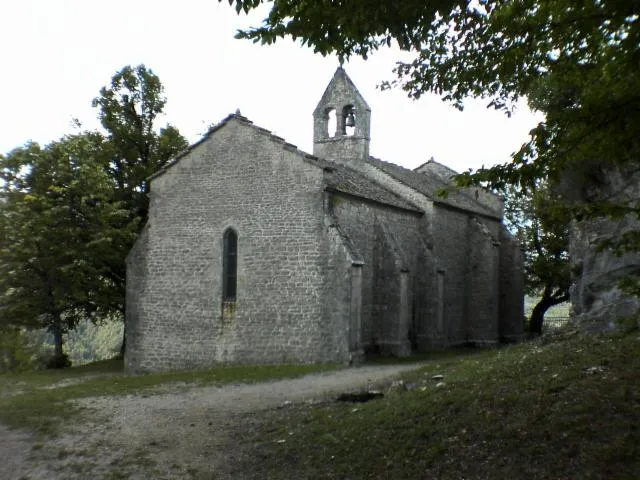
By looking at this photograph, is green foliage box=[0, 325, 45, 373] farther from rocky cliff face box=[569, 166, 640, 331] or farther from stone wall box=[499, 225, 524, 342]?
rocky cliff face box=[569, 166, 640, 331]

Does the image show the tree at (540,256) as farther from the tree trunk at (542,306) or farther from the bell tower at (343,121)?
the bell tower at (343,121)

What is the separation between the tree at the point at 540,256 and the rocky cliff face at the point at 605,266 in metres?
19.8

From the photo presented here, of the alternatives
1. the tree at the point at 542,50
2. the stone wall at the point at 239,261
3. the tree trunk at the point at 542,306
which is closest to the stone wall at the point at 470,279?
the tree trunk at the point at 542,306

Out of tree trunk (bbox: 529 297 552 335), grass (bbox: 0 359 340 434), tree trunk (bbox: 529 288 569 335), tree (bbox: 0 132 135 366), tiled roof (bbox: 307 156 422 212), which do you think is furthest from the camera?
tree trunk (bbox: 529 297 552 335)

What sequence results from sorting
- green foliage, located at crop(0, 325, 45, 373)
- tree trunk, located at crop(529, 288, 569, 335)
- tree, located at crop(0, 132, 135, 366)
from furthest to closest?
green foliage, located at crop(0, 325, 45, 373)
tree trunk, located at crop(529, 288, 569, 335)
tree, located at crop(0, 132, 135, 366)

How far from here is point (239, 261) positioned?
21250 millimetres

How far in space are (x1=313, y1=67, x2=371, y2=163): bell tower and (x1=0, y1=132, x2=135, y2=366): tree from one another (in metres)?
9.56

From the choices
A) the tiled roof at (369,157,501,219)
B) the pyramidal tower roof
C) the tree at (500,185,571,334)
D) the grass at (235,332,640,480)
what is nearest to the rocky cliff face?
the grass at (235,332,640,480)

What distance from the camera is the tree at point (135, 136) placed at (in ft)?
95.6

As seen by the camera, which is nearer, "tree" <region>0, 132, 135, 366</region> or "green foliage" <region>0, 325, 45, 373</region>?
"tree" <region>0, 132, 135, 366</region>

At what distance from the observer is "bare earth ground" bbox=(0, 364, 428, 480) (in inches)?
358

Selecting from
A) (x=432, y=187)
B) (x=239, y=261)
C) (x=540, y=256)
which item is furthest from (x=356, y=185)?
(x=540, y=256)

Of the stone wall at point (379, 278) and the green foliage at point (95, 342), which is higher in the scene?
the stone wall at point (379, 278)

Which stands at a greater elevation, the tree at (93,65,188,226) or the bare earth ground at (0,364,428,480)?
the tree at (93,65,188,226)
